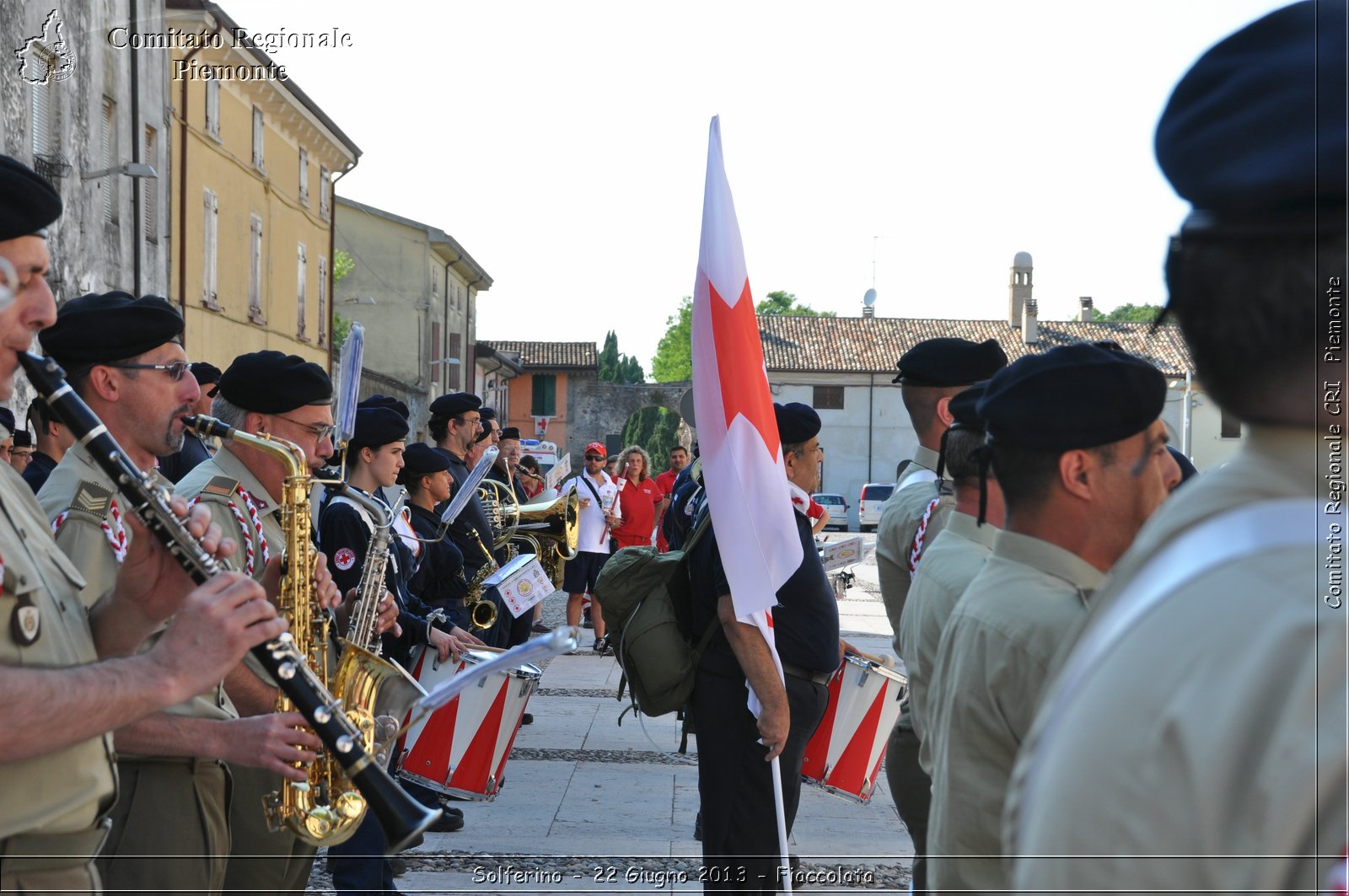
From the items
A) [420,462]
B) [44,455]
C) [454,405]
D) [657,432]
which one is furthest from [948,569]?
[657,432]

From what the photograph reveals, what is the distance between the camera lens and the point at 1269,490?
88 centimetres

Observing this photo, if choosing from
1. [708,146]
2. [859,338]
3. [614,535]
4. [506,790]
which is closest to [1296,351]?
[708,146]

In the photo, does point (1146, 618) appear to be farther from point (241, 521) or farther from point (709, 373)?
point (709, 373)

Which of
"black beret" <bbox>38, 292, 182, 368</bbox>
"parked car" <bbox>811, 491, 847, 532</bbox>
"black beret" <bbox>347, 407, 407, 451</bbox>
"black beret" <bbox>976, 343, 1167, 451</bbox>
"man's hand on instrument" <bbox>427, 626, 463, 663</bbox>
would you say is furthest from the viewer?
"parked car" <bbox>811, 491, 847, 532</bbox>

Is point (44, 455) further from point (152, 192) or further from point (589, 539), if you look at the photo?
point (152, 192)

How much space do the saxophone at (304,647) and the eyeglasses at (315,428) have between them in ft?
1.10

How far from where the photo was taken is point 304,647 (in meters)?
3.37

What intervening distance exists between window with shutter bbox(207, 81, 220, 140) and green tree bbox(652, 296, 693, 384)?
6868 cm

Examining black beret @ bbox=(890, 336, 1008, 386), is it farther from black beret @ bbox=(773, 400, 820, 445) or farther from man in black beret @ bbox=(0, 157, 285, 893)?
man in black beret @ bbox=(0, 157, 285, 893)

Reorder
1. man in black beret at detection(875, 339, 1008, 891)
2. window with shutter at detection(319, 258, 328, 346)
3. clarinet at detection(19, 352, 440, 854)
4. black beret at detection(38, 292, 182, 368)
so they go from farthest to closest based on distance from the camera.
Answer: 1. window with shutter at detection(319, 258, 328, 346)
2. man in black beret at detection(875, 339, 1008, 891)
3. black beret at detection(38, 292, 182, 368)
4. clarinet at detection(19, 352, 440, 854)

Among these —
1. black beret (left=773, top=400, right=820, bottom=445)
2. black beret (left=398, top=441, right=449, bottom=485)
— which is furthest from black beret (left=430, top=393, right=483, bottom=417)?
black beret (left=773, top=400, right=820, bottom=445)

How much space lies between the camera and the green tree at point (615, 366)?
348 ft

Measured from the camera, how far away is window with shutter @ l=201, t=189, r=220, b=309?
22.0 m

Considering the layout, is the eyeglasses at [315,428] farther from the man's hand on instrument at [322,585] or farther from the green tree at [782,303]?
the green tree at [782,303]
